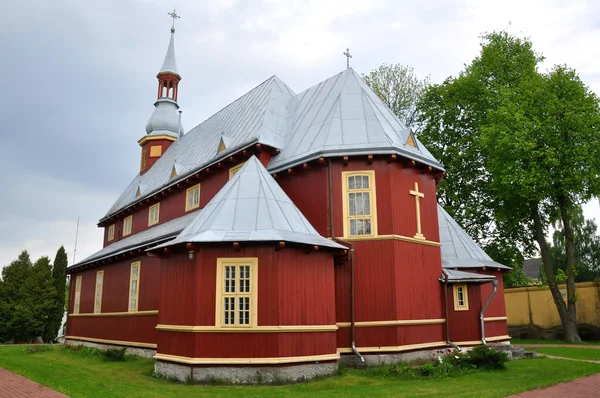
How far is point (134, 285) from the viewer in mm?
22781

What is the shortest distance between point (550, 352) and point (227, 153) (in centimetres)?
1540

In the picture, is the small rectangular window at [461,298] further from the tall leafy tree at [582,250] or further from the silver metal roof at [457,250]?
the tall leafy tree at [582,250]

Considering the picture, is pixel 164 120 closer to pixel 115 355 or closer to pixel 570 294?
pixel 115 355

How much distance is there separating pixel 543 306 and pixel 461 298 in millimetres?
14058

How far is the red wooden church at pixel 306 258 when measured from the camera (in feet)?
45.2

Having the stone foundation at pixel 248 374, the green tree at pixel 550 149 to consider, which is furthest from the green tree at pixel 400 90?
the stone foundation at pixel 248 374

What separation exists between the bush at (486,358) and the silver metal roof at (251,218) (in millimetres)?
5200

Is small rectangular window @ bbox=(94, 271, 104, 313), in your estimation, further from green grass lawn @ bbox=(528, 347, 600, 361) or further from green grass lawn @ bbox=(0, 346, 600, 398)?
green grass lawn @ bbox=(528, 347, 600, 361)

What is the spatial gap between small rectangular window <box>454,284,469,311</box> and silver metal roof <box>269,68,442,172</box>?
14.4ft

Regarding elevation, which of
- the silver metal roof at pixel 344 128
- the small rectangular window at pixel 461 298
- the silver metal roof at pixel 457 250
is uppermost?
the silver metal roof at pixel 344 128

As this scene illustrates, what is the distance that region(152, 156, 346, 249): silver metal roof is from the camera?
14.0 meters

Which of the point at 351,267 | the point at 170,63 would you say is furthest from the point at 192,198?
the point at 170,63

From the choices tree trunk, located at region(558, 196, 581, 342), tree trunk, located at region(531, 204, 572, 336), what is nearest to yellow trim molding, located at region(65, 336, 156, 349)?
tree trunk, located at region(531, 204, 572, 336)

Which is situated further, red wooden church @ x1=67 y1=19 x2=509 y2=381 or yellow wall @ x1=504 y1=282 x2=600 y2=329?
yellow wall @ x1=504 y1=282 x2=600 y2=329
